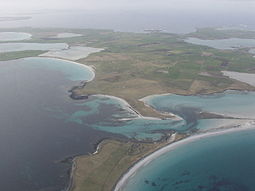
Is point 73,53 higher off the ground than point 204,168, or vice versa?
point 73,53

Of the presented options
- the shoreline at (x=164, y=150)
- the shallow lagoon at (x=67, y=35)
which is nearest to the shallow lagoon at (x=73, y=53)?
the shallow lagoon at (x=67, y=35)

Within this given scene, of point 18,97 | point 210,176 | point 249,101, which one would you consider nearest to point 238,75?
point 249,101

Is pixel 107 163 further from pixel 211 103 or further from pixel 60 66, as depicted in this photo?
pixel 60 66

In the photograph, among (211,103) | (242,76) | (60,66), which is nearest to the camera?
(211,103)

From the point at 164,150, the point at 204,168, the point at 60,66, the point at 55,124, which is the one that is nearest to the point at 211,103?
the point at 164,150

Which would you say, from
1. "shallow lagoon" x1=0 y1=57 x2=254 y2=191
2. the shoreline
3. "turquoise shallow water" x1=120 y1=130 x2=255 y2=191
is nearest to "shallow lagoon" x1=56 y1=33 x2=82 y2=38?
"shallow lagoon" x1=0 y1=57 x2=254 y2=191

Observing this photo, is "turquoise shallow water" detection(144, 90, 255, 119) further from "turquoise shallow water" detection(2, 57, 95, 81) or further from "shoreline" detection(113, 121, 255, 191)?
"turquoise shallow water" detection(2, 57, 95, 81)

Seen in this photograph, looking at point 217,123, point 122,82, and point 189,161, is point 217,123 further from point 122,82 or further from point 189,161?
point 122,82
